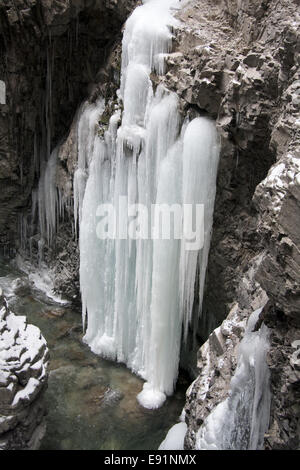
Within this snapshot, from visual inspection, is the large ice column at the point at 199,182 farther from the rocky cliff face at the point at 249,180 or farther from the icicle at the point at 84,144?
the icicle at the point at 84,144

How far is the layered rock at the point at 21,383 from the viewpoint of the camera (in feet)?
18.7

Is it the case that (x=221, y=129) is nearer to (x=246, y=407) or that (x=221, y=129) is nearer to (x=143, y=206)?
(x=143, y=206)

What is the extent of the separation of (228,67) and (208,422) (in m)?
4.95

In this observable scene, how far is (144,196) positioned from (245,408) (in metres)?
4.24

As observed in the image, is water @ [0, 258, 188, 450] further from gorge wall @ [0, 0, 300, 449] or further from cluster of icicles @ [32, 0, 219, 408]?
gorge wall @ [0, 0, 300, 449]

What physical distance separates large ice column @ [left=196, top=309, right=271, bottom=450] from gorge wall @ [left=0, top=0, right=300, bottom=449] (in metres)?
0.17

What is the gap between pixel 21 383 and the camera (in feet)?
19.6

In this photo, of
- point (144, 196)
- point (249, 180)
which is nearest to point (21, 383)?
point (144, 196)

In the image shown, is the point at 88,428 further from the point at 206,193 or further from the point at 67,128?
the point at 67,128

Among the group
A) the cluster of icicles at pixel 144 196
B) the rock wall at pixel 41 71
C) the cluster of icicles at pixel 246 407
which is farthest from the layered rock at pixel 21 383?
the rock wall at pixel 41 71

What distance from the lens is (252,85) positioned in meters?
5.88

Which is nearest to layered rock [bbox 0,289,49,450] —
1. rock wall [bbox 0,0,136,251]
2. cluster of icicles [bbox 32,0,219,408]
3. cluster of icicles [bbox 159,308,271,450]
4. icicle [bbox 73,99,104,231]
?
cluster of icicles [bbox 32,0,219,408]

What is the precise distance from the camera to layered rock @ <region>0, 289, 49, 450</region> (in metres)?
5.69

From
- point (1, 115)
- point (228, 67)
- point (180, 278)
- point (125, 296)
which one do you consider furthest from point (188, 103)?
point (1, 115)
